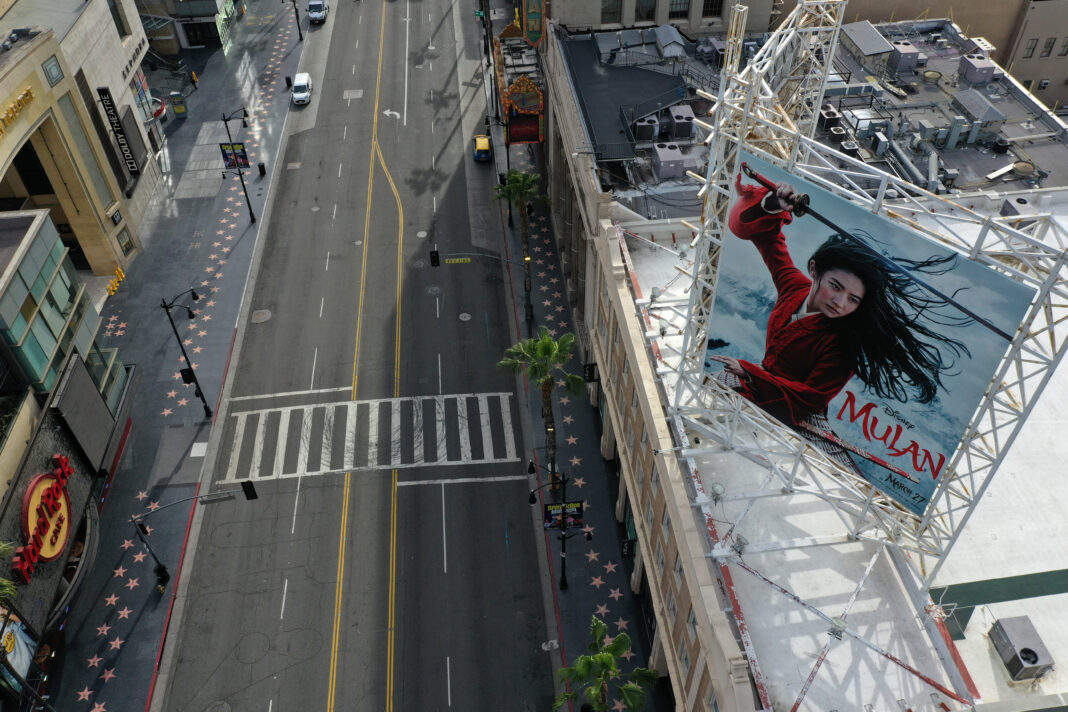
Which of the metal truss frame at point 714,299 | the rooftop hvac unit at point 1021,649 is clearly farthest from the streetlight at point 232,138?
the rooftop hvac unit at point 1021,649

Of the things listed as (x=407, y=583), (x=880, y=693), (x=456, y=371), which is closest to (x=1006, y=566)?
(x=880, y=693)

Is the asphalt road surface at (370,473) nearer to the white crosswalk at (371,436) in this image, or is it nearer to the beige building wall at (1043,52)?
the white crosswalk at (371,436)

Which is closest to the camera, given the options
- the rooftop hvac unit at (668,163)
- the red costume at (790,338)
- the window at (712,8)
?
the red costume at (790,338)

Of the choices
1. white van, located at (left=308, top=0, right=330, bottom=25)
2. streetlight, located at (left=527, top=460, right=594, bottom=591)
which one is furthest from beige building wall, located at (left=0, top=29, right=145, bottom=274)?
white van, located at (left=308, top=0, right=330, bottom=25)

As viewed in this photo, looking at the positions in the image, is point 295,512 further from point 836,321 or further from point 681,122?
point 836,321

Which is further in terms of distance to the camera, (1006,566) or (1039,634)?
(1006,566)

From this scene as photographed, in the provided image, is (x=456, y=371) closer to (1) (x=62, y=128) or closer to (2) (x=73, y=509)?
(2) (x=73, y=509)
